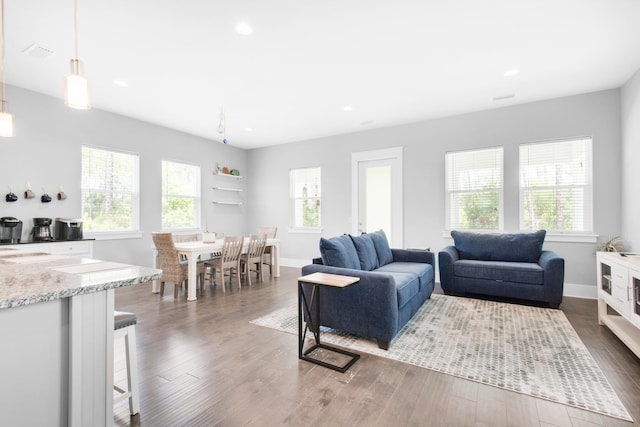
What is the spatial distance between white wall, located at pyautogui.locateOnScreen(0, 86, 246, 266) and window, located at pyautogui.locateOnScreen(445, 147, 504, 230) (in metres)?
4.40

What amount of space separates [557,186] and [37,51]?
266 inches

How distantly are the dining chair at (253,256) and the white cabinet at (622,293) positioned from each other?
14.9ft

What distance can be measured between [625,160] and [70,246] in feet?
24.9

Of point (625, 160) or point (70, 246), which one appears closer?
point (625, 160)

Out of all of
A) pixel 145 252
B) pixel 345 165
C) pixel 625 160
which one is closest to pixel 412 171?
pixel 345 165

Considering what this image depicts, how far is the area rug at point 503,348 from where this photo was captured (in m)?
2.05

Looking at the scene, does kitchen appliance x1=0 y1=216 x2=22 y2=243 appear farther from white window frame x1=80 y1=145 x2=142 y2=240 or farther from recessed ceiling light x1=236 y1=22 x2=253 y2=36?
recessed ceiling light x1=236 y1=22 x2=253 y2=36

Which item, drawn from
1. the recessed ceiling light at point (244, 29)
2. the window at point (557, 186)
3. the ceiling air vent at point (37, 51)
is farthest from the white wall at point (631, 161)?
the ceiling air vent at point (37, 51)

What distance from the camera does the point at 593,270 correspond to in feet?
14.2

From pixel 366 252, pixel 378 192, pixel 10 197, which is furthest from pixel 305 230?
pixel 10 197

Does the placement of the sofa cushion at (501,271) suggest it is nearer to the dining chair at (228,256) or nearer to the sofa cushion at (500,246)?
the sofa cushion at (500,246)

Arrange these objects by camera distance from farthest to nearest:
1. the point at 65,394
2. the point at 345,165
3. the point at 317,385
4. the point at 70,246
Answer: the point at 345,165 → the point at 70,246 → the point at 317,385 → the point at 65,394

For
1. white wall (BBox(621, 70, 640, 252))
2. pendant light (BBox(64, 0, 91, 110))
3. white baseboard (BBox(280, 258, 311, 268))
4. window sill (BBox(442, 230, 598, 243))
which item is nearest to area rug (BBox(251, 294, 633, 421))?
window sill (BBox(442, 230, 598, 243))

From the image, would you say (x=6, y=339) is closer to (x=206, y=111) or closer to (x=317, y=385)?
(x=317, y=385)
